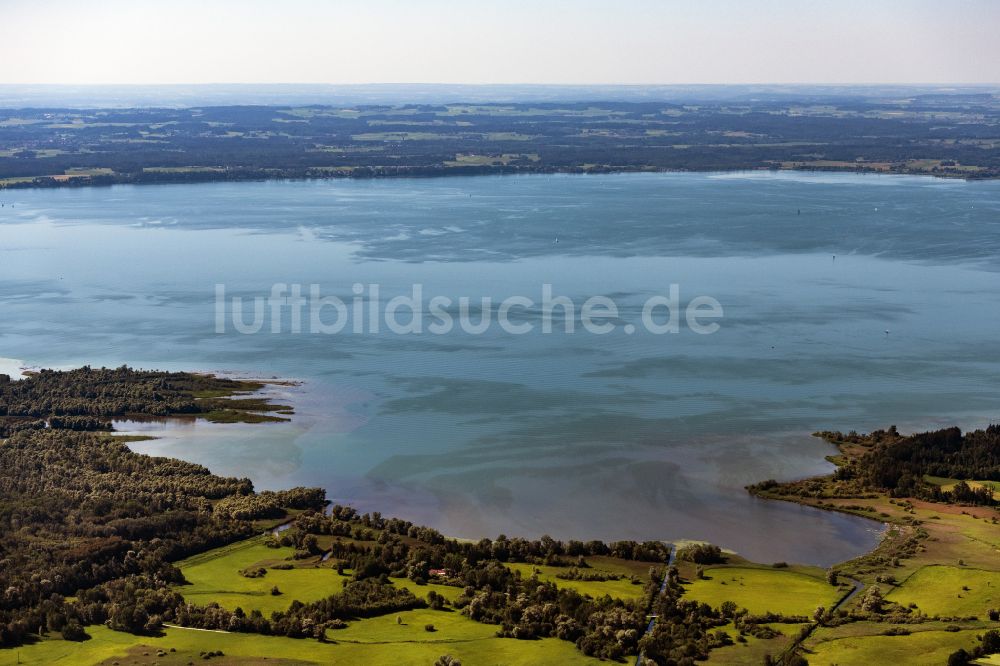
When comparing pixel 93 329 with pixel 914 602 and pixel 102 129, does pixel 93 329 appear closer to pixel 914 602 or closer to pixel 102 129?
pixel 914 602

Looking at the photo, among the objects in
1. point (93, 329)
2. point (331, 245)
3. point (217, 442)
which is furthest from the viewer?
point (331, 245)

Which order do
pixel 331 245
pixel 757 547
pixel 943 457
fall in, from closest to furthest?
pixel 757 547, pixel 943 457, pixel 331 245

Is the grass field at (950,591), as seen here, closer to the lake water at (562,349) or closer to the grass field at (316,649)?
the lake water at (562,349)

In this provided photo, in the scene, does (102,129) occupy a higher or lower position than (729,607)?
higher

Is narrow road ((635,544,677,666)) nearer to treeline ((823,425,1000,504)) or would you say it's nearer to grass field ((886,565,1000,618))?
grass field ((886,565,1000,618))

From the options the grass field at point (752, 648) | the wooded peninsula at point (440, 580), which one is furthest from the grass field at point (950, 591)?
the grass field at point (752, 648)

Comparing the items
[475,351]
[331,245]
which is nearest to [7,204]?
[331,245]
